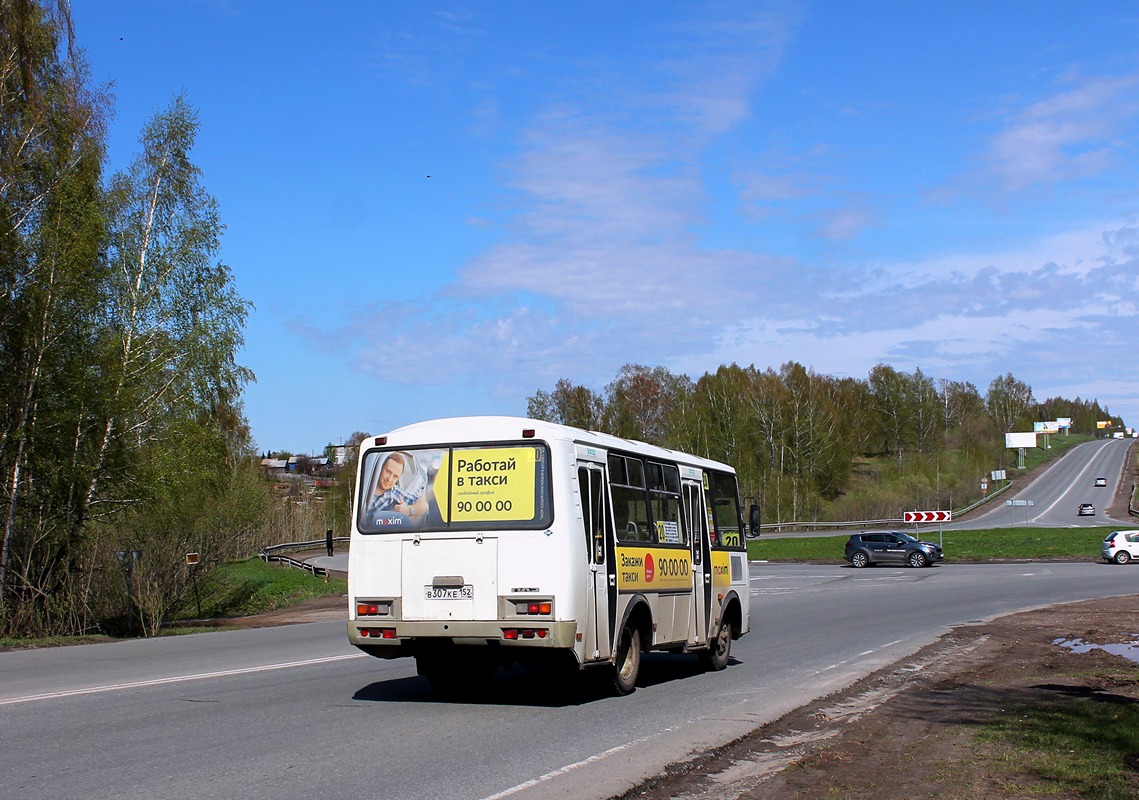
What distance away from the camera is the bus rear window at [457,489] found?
10773mm

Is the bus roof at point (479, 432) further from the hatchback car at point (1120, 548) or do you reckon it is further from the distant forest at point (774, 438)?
the distant forest at point (774, 438)

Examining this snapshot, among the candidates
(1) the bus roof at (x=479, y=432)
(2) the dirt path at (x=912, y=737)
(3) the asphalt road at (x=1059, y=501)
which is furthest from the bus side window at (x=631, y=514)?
(3) the asphalt road at (x=1059, y=501)

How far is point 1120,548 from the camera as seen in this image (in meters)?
46.6

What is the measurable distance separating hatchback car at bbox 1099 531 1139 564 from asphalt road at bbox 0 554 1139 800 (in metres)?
31.6

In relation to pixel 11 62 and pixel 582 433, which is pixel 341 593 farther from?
pixel 582 433

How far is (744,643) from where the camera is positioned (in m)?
18.5

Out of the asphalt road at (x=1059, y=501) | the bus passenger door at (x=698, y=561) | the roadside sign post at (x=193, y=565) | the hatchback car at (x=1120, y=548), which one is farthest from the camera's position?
the asphalt road at (x=1059, y=501)

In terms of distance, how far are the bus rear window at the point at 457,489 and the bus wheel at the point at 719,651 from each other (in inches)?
192

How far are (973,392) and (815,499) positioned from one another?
60886mm

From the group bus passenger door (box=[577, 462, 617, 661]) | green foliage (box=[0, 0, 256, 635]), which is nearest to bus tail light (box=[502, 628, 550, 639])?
bus passenger door (box=[577, 462, 617, 661])

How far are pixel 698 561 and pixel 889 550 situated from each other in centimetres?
3644

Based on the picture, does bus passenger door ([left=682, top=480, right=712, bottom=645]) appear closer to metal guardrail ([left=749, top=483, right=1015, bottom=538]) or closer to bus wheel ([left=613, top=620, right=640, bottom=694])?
bus wheel ([left=613, top=620, right=640, bottom=694])

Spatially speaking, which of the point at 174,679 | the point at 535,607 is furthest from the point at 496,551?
the point at 174,679

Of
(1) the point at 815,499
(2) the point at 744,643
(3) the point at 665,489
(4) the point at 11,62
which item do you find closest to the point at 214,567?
(4) the point at 11,62
